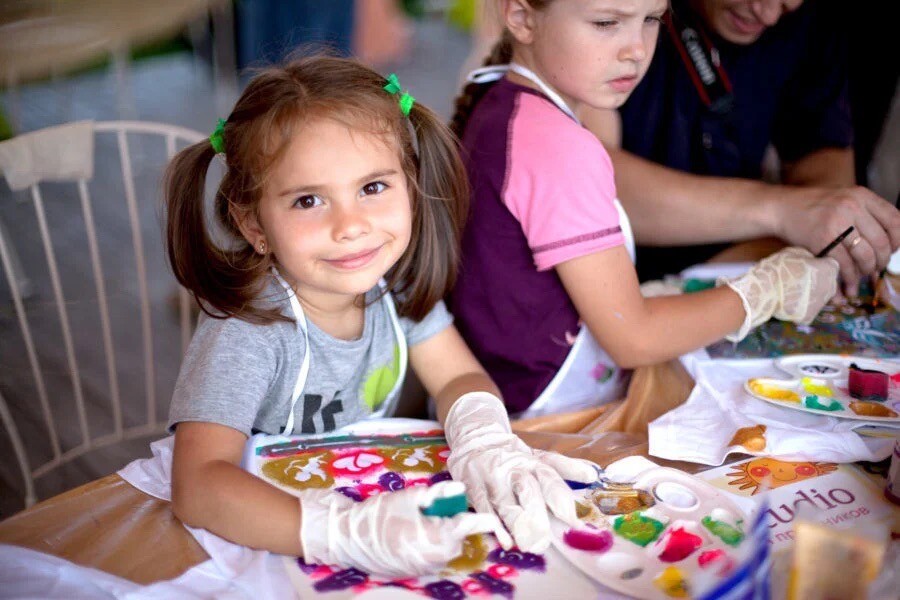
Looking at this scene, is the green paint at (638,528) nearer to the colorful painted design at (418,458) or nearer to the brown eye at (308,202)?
the colorful painted design at (418,458)

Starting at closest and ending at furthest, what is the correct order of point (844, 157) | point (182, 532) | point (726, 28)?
point (182, 532) < point (726, 28) < point (844, 157)

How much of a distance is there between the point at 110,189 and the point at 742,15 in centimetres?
279

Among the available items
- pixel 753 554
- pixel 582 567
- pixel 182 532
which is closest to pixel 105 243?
pixel 182 532

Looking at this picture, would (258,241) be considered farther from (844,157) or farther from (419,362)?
(844,157)

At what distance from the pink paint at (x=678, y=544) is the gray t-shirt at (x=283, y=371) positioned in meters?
0.49

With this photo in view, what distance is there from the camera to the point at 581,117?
1.61 m

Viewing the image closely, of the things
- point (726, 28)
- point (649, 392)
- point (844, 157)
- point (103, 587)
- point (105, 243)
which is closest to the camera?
point (103, 587)

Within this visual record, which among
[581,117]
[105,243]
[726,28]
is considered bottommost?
[105,243]

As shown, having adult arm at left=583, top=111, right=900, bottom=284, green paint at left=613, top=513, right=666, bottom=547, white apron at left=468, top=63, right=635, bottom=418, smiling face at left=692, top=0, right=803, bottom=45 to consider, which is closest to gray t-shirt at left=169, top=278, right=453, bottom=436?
white apron at left=468, top=63, right=635, bottom=418

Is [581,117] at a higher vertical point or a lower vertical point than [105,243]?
higher

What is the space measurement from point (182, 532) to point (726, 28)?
1372 millimetres

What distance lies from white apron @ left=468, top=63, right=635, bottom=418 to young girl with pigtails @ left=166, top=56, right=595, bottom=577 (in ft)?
0.60

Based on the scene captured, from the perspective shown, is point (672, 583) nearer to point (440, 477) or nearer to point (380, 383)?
point (440, 477)

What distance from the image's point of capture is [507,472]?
101 centimetres
